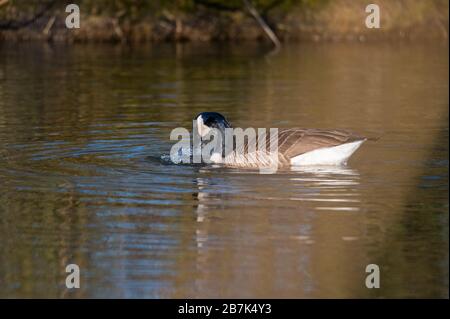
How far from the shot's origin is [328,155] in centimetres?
1250

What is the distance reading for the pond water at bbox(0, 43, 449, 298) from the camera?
27.0 feet

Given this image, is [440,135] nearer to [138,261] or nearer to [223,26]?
[138,261]

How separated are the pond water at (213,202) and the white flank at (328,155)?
5.8 inches

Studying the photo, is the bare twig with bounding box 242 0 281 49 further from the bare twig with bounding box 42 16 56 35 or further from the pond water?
the pond water

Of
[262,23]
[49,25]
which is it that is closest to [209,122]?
[49,25]

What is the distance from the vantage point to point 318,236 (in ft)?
30.7

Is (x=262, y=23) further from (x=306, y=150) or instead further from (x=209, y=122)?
(x=306, y=150)

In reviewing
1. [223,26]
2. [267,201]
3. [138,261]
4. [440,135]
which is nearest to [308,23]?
[223,26]

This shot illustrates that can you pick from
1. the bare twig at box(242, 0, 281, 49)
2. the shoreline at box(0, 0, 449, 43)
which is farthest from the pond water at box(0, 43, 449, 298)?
the shoreline at box(0, 0, 449, 43)

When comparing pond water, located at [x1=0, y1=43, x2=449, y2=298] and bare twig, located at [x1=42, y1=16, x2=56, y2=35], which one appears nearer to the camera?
pond water, located at [x1=0, y1=43, x2=449, y2=298]

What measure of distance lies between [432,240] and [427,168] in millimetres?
3369

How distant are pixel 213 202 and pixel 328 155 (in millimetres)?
2198

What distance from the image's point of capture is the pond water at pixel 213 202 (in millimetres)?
8242

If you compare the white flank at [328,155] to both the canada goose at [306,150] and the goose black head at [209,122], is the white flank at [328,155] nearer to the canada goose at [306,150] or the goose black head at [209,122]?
the canada goose at [306,150]
